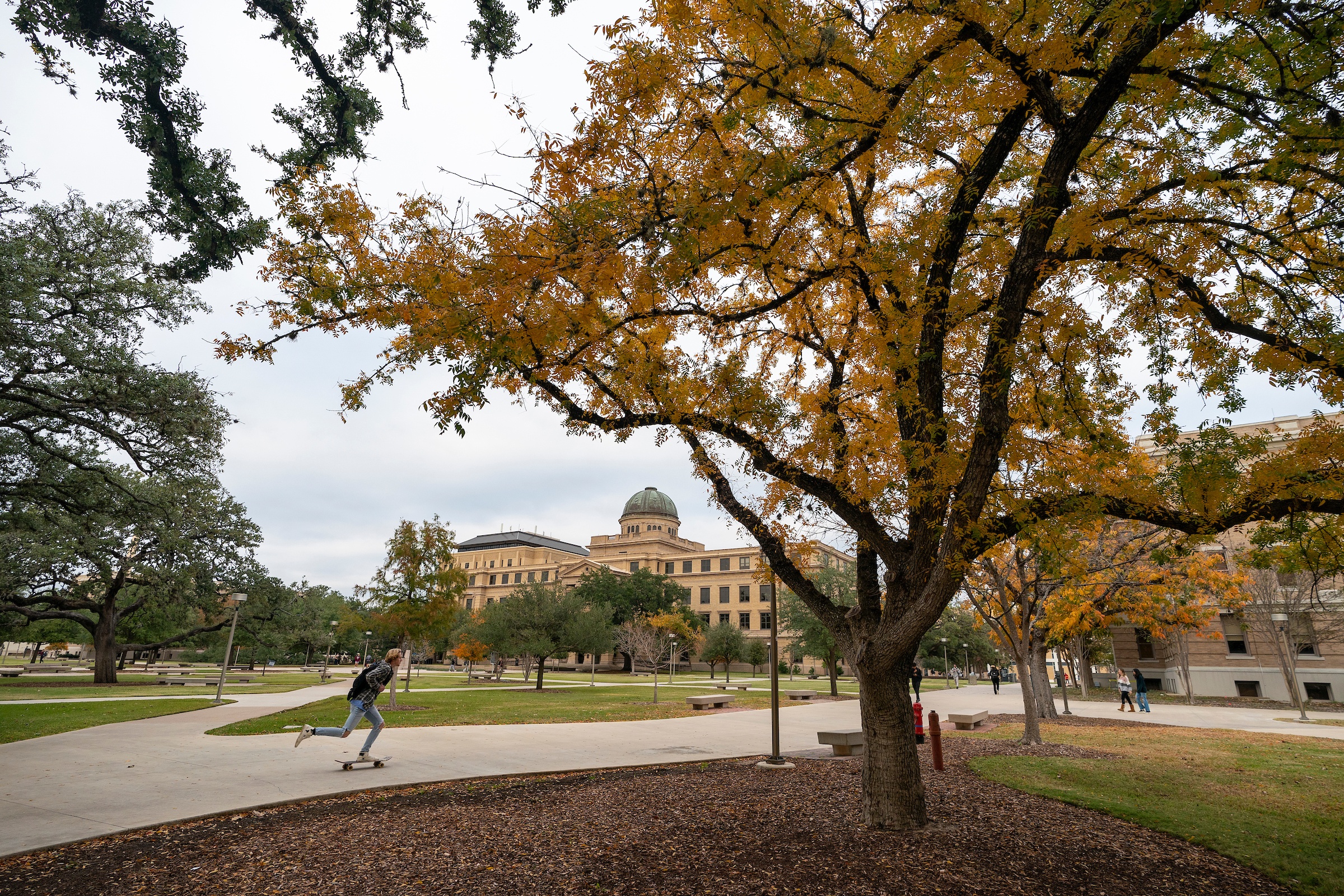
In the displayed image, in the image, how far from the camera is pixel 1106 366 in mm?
7539

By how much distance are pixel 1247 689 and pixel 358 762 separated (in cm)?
3884

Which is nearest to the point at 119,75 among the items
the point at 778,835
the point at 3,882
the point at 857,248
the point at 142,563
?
the point at 3,882

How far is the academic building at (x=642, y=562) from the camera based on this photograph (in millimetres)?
79312

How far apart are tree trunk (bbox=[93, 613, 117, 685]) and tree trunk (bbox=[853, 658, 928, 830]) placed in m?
38.2

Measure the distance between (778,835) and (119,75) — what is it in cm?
1035

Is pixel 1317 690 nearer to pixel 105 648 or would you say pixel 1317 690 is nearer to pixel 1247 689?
pixel 1247 689

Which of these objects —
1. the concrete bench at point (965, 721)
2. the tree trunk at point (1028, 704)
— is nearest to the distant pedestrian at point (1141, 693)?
the concrete bench at point (965, 721)

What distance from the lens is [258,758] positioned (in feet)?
34.6

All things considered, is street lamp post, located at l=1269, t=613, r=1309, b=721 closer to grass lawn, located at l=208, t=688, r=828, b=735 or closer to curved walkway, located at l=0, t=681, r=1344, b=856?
curved walkway, located at l=0, t=681, r=1344, b=856

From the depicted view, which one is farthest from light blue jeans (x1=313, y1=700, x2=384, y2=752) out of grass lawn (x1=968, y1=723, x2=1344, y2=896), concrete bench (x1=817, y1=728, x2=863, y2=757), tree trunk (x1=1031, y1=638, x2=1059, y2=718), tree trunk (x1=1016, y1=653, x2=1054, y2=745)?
tree trunk (x1=1031, y1=638, x2=1059, y2=718)

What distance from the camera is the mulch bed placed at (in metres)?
5.05

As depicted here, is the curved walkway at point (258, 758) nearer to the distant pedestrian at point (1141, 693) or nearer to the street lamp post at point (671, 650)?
the distant pedestrian at point (1141, 693)

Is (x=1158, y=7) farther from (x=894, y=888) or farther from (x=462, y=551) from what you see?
(x=462, y=551)

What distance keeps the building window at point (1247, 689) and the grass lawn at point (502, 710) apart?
22.2 m
